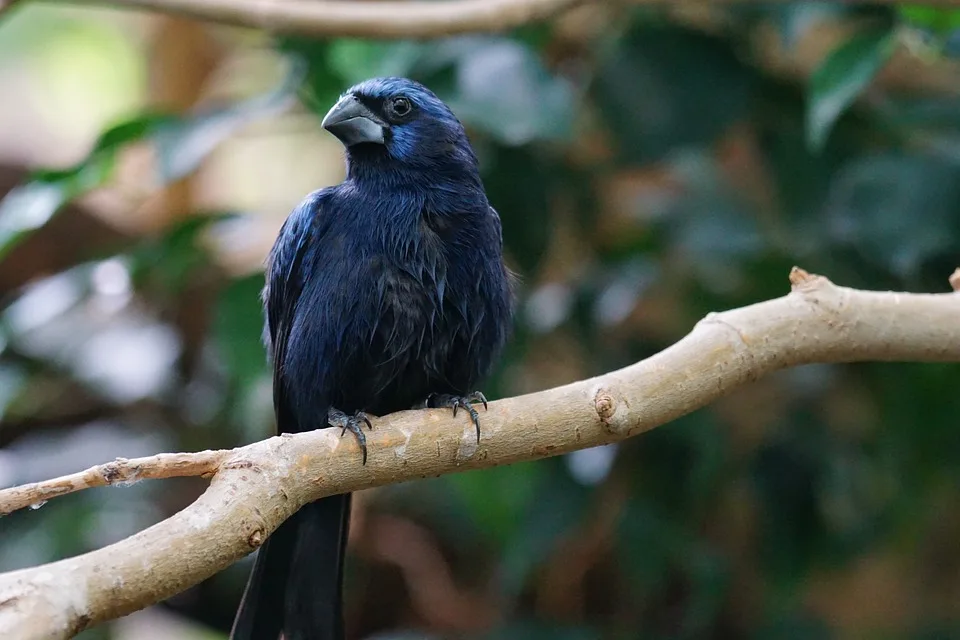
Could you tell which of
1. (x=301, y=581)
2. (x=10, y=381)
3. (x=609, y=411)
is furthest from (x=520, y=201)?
(x=10, y=381)

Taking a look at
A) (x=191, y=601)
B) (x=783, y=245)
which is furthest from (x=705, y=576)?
(x=191, y=601)

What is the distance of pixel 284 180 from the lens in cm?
713

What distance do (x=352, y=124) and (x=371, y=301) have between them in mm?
506

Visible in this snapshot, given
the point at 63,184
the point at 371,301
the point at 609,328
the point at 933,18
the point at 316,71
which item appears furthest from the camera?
the point at 609,328

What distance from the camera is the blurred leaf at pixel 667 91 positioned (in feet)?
12.1

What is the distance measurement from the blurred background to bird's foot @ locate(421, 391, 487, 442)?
2.89ft

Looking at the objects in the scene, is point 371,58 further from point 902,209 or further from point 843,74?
point 902,209

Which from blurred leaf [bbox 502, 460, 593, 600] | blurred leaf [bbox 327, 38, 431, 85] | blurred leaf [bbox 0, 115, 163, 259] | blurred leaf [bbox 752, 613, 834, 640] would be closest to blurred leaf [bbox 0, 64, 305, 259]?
blurred leaf [bbox 0, 115, 163, 259]

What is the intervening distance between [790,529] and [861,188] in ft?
4.17

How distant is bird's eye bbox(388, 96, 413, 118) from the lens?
2811 millimetres

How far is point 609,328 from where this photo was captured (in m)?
4.06

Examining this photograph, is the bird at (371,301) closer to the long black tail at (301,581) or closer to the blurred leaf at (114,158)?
the long black tail at (301,581)

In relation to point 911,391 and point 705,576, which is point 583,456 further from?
point 911,391

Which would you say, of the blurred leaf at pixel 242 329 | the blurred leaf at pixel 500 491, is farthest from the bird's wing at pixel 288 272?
the blurred leaf at pixel 500 491
